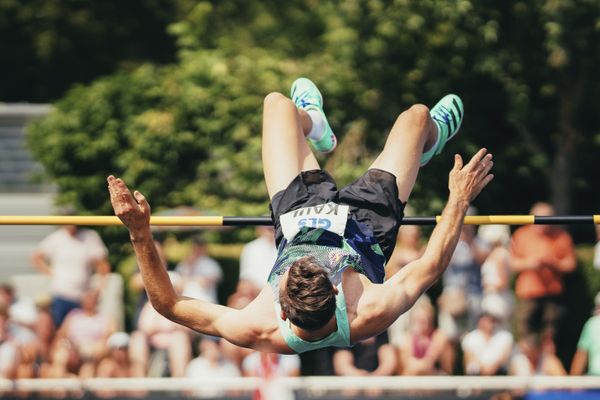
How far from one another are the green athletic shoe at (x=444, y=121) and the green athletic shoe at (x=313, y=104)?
562 mm

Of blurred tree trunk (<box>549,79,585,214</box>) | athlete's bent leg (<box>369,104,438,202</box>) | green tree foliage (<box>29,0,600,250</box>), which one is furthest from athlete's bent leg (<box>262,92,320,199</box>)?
blurred tree trunk (<box>549,79,585,214</box>)

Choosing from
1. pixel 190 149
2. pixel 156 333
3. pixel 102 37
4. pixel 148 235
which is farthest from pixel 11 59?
pixel 148 235

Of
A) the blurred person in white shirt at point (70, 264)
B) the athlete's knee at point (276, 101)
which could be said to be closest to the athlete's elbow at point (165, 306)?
the athlete's knee at point (276, 101)

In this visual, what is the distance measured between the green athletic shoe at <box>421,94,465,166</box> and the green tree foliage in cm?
630

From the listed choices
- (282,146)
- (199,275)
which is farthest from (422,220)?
(199,275)

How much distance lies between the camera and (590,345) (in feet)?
30.9

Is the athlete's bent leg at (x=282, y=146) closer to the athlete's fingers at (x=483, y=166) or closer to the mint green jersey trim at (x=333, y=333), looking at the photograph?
the mint green jersey trim at (x=333, y=333)

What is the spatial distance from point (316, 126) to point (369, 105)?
708 centimetres

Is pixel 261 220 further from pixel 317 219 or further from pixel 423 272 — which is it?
pixel 423 272

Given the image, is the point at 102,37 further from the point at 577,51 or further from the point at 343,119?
the point at 577,51

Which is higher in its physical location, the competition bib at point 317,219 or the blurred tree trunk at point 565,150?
the blurred tree trunk at point 565,150

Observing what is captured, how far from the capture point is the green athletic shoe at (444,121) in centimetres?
648

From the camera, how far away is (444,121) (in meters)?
6.60

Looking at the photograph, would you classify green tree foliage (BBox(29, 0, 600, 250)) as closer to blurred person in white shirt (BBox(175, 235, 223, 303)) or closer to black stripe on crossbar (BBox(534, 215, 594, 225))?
blurred person in white shirt (BBox(175, 235, 223, 303))
